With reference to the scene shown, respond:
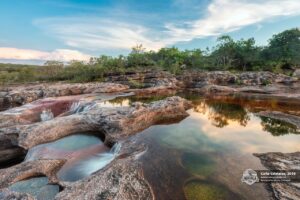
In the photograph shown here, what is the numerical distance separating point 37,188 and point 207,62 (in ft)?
221

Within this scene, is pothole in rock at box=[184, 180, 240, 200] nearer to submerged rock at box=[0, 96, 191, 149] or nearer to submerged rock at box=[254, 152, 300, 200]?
submerged rock at box=[254, 152, 300, 200]

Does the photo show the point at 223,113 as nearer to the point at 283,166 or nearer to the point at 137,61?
the point at 283,166

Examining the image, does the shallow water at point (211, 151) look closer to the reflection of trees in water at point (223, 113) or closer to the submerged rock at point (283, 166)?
the reflection of trees in water at point (223, 113)

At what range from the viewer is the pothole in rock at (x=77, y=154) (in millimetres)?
9234

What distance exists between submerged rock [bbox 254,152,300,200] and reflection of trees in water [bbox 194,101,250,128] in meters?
5.92

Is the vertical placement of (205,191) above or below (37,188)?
above

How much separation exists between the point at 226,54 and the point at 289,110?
159ft

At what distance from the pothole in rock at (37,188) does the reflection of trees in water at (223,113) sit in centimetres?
1340

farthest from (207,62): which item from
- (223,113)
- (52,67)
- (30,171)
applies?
(30,171)

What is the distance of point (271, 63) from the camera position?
5447 cm

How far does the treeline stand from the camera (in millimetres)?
56750
